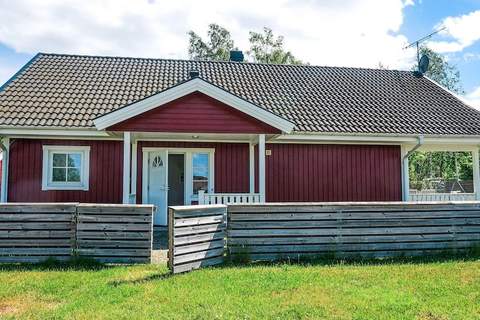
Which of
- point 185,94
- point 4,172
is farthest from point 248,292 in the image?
point 4,172

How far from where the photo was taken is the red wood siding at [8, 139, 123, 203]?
1130cm

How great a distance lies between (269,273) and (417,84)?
1313 centimetres

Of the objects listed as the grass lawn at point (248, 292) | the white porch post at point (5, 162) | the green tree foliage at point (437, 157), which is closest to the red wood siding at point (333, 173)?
the grass lawn at point (248, 292)

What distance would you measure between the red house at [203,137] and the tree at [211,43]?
838 inches

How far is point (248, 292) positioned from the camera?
17.5ft

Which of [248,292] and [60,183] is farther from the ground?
[60,183]

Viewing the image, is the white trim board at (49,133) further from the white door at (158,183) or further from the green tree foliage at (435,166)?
the green tree foliage at (435,166)

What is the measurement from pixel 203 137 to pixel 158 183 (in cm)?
192

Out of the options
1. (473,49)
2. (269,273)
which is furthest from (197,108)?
(473,49)

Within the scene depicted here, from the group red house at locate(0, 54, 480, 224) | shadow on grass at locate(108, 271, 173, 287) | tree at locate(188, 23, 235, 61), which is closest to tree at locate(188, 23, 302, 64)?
tree at locate(188, 23, 235, 61)

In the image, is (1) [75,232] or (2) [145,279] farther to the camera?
(1) [75,232]

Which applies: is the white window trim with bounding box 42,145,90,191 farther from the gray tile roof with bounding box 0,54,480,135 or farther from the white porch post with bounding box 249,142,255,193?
the white porch post with bounding box 249,142,255,193

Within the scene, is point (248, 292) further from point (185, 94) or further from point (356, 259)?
point (185, 94)

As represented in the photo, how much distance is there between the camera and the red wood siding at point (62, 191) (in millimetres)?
11297
